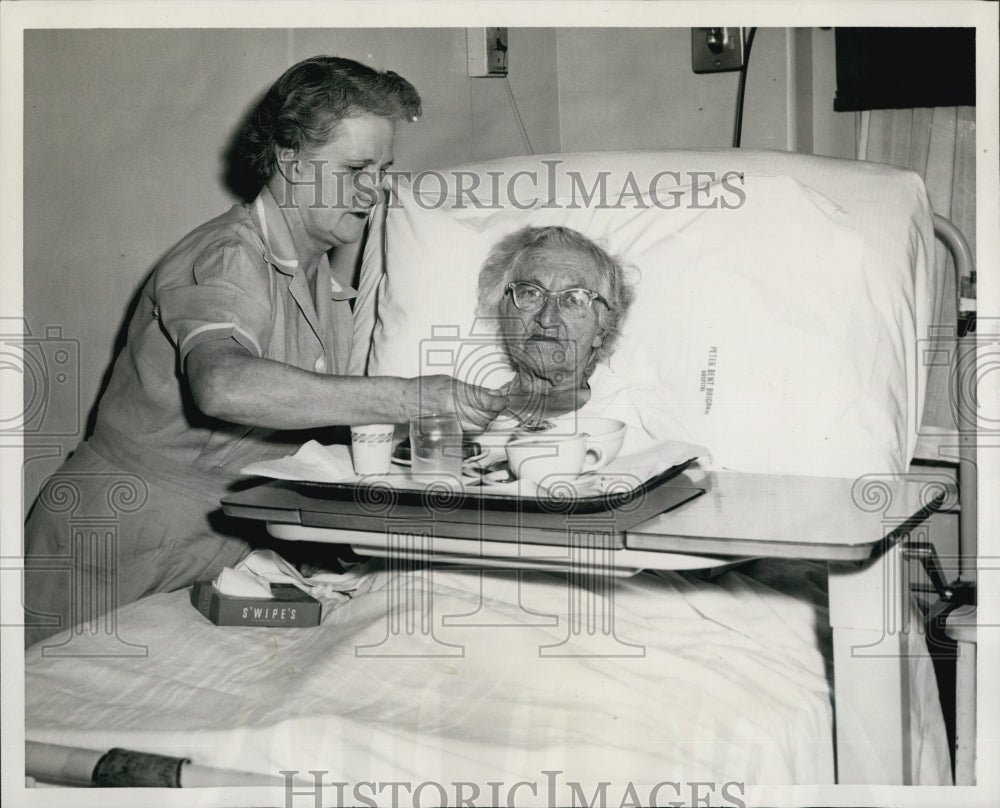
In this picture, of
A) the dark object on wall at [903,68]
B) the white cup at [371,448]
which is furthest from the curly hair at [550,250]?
the dark object on wall at [903,68]

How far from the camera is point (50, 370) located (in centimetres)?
121

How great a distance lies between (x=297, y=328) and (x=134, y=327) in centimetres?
20

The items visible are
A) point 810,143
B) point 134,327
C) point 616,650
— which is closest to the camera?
point 616,650

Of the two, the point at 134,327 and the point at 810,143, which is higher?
the point at 810,143

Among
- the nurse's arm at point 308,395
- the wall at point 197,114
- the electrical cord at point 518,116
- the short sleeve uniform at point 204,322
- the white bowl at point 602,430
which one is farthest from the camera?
the electrical cord at point 518,116

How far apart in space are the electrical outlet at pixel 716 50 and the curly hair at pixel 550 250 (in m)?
0.51

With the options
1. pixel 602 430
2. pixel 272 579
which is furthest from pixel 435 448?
pixel 272 579

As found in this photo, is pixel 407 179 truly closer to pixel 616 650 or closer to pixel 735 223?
pixel 735 223

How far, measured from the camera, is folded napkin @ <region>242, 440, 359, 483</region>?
953mm

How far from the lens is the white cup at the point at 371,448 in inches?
38.6

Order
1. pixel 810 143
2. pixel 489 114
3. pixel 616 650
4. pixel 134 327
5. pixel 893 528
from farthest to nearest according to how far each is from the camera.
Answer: pixel 489 114 → pixel 810 143 → pixel 134 327 → pixel 616 650 → pixel 893 528

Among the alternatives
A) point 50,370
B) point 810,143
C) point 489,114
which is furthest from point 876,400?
point 50,370

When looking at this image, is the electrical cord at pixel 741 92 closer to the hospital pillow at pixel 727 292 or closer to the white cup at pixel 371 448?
the hospital pillow at pixel 727 292

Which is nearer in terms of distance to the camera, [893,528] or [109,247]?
[893,528]
